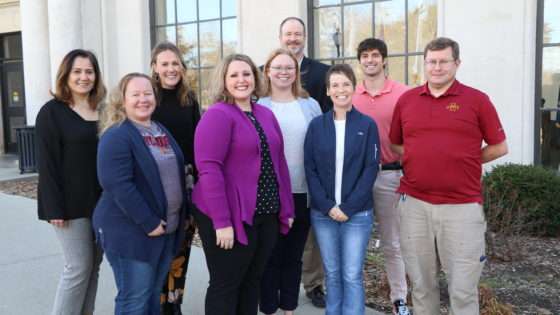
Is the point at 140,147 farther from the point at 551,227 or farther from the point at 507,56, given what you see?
the point at 507,56

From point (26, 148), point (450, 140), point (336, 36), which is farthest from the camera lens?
point (26, 148)

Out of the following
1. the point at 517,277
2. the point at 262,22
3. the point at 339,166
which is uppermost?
the point at 262,22

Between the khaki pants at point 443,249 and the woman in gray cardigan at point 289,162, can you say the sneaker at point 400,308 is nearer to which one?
the khaki pants at point 443,249

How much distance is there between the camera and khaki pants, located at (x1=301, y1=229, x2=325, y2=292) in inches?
178

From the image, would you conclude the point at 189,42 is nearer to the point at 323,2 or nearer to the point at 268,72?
the point at 323,2

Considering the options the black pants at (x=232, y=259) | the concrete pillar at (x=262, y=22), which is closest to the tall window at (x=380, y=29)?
the concrete pillar at (x=262, y=22)

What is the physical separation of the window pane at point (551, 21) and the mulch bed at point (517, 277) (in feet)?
8.42

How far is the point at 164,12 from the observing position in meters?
11.7

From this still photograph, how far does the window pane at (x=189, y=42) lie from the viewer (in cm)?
1130

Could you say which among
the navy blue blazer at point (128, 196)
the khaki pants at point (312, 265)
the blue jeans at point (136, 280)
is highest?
the navy blue blazer at point (128, 196)

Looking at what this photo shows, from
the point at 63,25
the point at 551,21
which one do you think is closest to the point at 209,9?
the point at 63,25

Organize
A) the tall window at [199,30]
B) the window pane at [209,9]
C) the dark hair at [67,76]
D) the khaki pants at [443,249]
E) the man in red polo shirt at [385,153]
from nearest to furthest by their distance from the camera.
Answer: the khaki pants at [443,249]
the dark hair at [67,76]
the man in red polo shirt at [385,153]
the tall window at [199,30]
the window pane at [209,9]

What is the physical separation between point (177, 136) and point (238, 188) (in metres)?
0.90

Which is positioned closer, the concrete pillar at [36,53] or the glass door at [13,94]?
the concrete pillar at [36,53]
